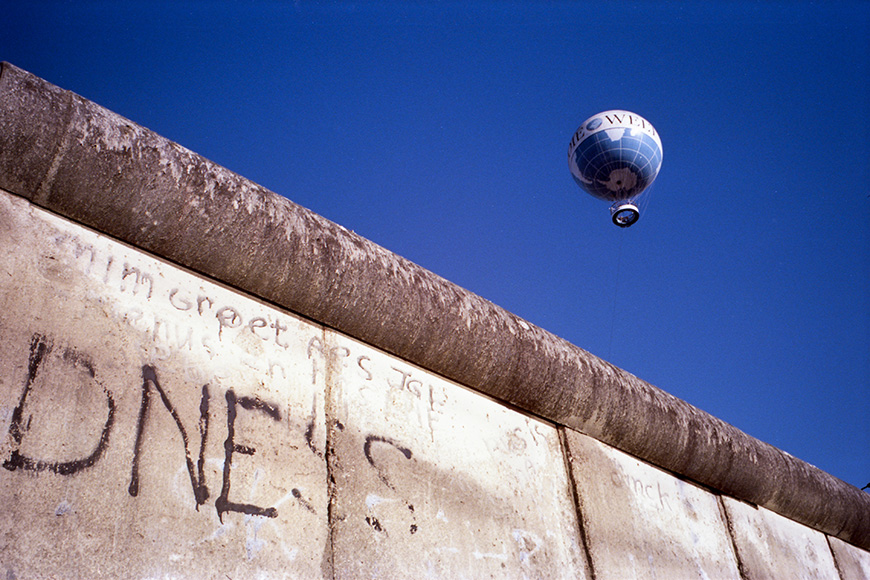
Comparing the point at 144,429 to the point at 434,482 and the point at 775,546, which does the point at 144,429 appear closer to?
the point at 434,482

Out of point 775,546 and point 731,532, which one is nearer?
point 731,532

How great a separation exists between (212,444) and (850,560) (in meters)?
4.07

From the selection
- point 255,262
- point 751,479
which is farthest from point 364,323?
point 751,479

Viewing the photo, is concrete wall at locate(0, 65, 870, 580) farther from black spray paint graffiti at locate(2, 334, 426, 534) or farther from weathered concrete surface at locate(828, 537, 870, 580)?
weathered concrete surface at locate(828, 537, 870, 580)

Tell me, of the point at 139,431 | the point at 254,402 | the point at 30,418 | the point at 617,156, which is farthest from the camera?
the point at 617,156

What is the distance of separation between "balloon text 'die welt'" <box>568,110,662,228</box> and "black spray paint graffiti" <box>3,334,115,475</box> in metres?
12.4

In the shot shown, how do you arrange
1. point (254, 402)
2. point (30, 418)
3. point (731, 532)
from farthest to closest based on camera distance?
point (731, 532) < point (254, 402) < point (30, 418)

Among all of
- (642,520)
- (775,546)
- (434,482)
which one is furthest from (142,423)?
(775,546)

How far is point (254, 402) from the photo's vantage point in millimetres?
2225

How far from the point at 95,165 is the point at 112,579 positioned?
1.21 metres

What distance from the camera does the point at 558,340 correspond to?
10.9ft

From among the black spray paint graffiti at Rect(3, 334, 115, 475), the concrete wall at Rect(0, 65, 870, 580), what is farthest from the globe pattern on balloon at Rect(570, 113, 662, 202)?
the black spray paint graffiti at Rect(3, 334, 115, 475)

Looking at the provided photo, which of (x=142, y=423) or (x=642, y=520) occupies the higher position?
(x=642, y=520)

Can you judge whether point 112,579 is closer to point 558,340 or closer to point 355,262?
point 355,262
